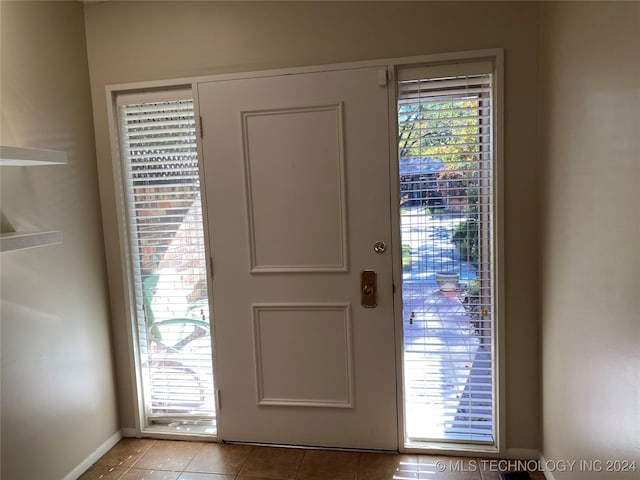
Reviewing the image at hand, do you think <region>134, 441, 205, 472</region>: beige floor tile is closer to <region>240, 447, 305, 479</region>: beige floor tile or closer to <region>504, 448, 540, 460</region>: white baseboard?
<region>240, 447, 305, 479</region>: beige floor tile

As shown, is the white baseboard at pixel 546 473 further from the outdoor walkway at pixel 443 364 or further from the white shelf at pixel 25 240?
the white shelf at pixel 25 240

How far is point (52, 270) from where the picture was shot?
1.92 meters

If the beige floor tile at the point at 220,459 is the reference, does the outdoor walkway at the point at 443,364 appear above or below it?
above

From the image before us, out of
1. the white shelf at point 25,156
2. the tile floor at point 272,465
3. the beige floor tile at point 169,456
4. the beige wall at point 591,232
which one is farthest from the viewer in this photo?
the beige floor tile at point 169,456

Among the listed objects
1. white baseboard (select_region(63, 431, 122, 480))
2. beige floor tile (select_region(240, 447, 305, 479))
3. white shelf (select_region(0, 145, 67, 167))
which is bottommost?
beige floor tile (select_region(240, 447, 305, 479))

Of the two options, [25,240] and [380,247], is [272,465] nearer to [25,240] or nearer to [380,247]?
[380,247]

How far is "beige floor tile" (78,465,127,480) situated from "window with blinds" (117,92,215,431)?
357 millimetres

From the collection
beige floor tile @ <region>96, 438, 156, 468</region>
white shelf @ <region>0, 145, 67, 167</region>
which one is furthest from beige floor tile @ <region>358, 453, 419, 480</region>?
white shelf @ <region>0, 145, 67, 167</region>

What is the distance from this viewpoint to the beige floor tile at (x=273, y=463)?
78.6 inches

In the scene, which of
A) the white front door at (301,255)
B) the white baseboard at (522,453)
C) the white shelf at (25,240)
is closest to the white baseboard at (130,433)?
the white front door at (301,255)

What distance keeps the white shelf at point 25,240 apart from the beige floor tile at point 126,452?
123 centimetres

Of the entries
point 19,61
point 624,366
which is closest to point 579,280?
point 624,366

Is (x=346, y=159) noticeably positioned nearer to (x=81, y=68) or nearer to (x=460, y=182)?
(x=460, y=182)

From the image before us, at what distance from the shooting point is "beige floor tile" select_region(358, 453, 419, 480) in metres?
1.94
